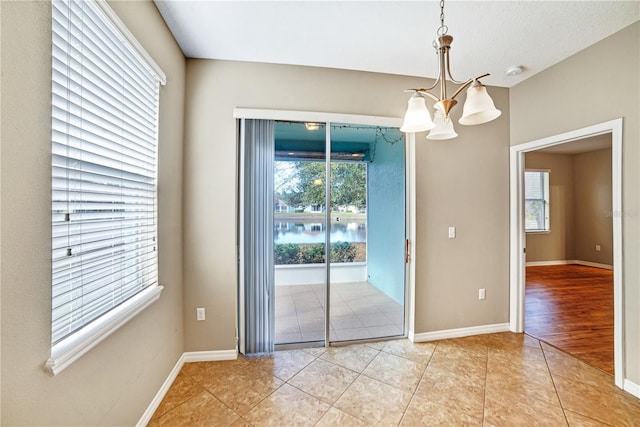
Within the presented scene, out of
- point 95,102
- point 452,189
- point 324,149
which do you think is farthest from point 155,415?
point 452,189

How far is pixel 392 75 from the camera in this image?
2531mm

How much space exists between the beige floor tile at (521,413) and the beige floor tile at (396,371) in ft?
1.61

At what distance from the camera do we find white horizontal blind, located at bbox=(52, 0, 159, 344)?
→ 38.4 inches

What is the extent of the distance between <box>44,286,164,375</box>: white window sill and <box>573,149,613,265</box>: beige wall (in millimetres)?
8089

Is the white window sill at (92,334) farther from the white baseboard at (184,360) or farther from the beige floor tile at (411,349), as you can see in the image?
the beige floor tile at (411,349)

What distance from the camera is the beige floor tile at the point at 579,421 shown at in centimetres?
156

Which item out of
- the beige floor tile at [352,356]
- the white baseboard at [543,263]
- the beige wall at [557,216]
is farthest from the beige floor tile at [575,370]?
the beige wall at [557,216]

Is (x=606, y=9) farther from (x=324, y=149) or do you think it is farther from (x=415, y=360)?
(x=415, y=360)

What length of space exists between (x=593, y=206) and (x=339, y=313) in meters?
6.79

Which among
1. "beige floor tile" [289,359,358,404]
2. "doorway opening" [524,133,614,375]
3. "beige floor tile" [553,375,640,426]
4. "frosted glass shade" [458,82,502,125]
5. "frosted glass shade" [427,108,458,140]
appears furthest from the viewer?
"doorway opening" [524,133,614,375]

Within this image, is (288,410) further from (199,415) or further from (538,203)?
(538,203)

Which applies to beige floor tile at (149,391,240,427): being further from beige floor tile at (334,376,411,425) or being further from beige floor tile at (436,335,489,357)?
beige floor tile at (436,335,489,357)

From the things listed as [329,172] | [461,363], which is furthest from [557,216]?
[329,172]

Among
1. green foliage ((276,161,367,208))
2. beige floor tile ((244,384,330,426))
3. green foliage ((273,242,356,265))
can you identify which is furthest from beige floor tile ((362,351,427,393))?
green foliage ((276,161,367,208))
